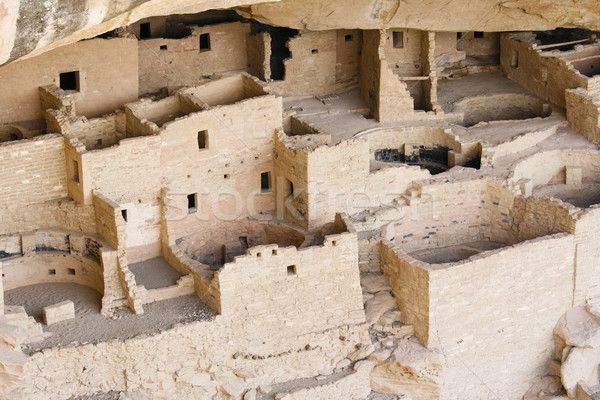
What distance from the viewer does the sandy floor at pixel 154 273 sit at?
24.6 metres

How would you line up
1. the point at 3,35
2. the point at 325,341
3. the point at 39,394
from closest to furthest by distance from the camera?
the point at 3,35 < the point at 39,394 < the point at 325,341

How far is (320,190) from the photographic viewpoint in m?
26.0

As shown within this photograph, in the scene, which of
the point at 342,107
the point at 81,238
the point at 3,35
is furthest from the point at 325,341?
the point at 3,35

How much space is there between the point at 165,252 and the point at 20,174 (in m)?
3.04

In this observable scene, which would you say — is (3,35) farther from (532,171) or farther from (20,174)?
(532,171)

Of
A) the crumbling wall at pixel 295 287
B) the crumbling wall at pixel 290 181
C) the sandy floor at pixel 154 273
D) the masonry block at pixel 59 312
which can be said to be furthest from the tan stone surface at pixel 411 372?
the masonry block at pixel 59 312

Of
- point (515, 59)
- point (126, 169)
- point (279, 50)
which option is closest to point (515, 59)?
point (515, 59)

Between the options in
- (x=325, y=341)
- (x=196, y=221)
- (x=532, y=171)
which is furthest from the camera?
(x=532, y=171)

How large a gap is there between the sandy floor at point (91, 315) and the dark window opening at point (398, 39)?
27.7 ft

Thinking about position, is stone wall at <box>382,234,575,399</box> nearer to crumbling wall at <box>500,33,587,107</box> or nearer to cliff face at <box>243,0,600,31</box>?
crumbling wall at <box>500,33,587,107</box>

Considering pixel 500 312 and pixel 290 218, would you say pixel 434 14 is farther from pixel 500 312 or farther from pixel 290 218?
pixel 500 312

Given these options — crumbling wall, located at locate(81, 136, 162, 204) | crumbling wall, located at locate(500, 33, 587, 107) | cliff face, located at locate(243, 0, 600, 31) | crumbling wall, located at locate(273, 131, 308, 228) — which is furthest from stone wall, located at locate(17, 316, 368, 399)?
crumbling wall, located at locate(500, 33, 587, 107)

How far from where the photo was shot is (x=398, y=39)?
2975cm

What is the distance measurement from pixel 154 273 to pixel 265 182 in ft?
10.8
